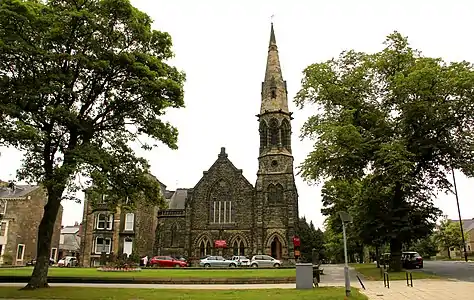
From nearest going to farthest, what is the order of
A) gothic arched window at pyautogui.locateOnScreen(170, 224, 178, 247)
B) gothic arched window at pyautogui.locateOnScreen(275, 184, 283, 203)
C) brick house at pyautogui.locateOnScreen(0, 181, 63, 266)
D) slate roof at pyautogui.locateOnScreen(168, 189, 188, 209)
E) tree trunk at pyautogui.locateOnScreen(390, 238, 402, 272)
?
tree trunk at pyautogui.locateOnScreen(390, 238, 402, 272)
gothic arched window at pyautogui.locateOnScreen(275, 184, 283, 203)
brick house at pyautogui.locateOnScreen(0, 181, 63, 266)
gothic arched window at pyautogui.locateOnScreen(170, 224, 178, 247)
slate roof at pyautogui.locateOnScreen(168, 189, 188, 209)

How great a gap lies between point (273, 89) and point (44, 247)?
39880 millimetres

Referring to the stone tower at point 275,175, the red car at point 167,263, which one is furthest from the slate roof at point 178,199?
the red car at point 167,263

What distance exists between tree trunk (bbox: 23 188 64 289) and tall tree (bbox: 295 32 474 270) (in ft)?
54.7

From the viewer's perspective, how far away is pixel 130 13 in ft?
59.1

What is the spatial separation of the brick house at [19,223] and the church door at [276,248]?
2805 cm

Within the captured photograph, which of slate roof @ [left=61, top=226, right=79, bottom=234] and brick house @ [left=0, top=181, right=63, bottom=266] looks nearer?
brick house @ [left=0, top=181, right=63, bottom=266]

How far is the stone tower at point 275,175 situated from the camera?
47.6m

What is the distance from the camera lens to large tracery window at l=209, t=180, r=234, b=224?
2000 inches

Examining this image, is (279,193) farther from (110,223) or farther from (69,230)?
(69,230)

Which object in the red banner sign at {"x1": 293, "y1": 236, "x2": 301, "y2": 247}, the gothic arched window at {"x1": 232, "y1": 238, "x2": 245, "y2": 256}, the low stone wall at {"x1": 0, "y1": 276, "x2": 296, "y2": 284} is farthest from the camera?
the gothic arched window at {"x1": 232, "y1": 238, "x2": 245, "y2": 256}

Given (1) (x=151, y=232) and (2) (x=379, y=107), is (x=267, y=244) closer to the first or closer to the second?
(1) (x=151, y=232)

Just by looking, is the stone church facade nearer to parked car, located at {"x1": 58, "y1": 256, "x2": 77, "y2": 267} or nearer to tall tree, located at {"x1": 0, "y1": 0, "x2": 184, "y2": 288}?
parked car, located at {"x1": 58, "y1": 256, "x2": 77, "y2": 267}

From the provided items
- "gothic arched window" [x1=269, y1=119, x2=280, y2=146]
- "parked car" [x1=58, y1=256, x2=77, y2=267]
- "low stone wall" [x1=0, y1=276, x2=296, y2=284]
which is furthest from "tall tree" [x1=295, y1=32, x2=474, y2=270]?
"parked car" [x1=58, y1=256, x2=77, y2=267]

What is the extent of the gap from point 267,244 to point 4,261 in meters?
31.0
